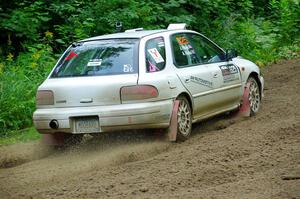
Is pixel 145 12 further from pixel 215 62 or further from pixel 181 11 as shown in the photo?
pixel 215 62

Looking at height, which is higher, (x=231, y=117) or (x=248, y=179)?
(x=248, y=179)

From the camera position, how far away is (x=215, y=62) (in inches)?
390

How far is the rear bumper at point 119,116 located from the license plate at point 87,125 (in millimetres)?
52

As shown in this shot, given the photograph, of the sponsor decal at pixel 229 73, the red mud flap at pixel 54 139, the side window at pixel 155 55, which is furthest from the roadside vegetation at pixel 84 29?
the sponsor decal at pixel 229 73

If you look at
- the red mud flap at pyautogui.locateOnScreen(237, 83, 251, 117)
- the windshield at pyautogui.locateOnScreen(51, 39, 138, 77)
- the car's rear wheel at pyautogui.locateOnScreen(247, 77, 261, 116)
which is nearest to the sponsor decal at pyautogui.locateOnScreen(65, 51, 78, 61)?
the windshield at pyautogui.locateOnScreen(51, 39, 138, 77)

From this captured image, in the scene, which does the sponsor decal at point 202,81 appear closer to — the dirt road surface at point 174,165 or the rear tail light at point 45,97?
the dirt road surface at point 174,165

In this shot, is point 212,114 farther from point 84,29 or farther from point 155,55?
point 84,29

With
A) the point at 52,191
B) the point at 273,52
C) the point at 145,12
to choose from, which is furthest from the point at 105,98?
the point at 273,52

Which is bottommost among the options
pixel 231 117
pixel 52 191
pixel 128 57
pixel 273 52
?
pixel 273 52

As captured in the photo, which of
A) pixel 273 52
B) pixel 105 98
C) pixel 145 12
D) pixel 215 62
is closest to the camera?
pixel 105 98

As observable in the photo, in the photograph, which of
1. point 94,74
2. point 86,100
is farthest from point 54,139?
point 94,74

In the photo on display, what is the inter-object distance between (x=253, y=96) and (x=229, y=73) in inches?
30.9

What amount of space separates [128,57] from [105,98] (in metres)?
0.70

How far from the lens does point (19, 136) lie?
1001 centimetres
